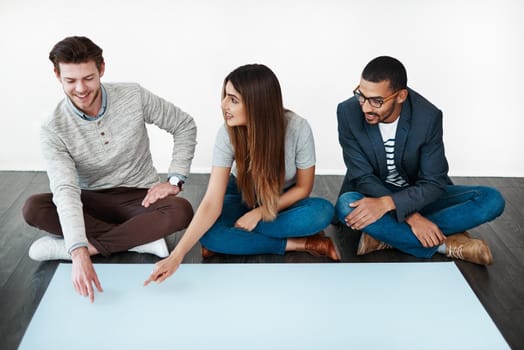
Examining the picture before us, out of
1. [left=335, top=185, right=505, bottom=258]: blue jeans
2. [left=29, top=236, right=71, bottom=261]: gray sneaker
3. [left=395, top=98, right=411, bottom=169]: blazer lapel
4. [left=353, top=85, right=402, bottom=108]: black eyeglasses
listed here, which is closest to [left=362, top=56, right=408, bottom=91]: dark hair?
[left=353, top=85, right=402, bottom=108]: black eyeglasses

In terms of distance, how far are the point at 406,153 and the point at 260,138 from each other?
71 cm

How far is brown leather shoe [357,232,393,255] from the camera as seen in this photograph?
2789 mm

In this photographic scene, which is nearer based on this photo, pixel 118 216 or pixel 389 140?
pixel 389 140

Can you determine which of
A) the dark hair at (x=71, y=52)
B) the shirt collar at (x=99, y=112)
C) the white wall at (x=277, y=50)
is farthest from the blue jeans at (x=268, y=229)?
the white wall at (x=277, y=50)

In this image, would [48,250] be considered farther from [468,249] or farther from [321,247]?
[468,249]

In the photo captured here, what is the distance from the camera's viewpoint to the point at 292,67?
359 cm

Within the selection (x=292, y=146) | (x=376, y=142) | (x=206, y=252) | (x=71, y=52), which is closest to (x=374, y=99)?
(x=376, y=142)

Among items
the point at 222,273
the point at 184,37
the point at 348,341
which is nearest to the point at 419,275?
the point at 348,341

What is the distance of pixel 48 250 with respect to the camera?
269 cm

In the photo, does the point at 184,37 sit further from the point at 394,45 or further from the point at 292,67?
the point at 394,45

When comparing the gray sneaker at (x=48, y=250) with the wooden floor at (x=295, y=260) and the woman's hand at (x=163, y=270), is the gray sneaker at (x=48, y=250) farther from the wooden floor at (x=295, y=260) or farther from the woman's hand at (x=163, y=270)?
the woman's hand at (x=163, y=270)

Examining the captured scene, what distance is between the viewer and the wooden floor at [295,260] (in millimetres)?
2359

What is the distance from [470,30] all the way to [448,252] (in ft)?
4.99

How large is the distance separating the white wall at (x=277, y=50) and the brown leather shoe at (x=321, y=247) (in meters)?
1.13
